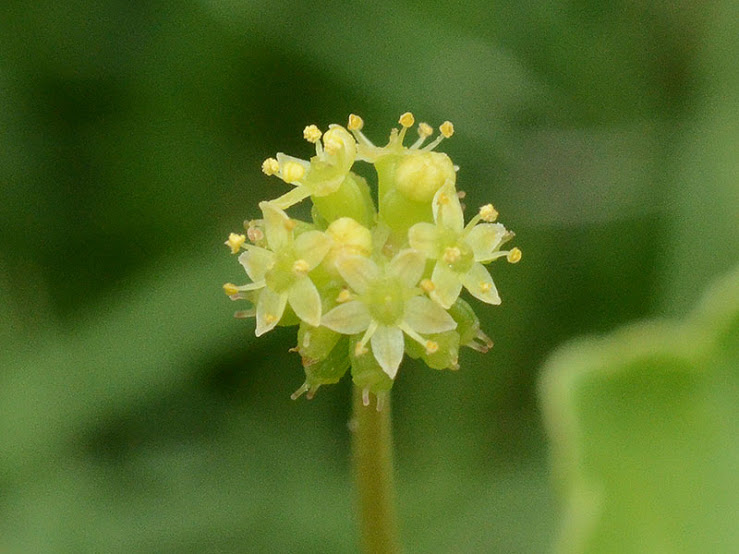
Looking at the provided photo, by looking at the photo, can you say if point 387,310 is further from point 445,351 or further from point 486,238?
point 486,238

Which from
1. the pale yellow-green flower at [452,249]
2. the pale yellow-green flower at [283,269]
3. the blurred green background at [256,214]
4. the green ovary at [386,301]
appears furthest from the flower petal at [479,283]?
the blurred green background at [256,214]

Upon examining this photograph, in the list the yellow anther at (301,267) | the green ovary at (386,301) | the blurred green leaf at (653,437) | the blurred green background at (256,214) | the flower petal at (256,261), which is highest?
the blurred green background at (256,214)

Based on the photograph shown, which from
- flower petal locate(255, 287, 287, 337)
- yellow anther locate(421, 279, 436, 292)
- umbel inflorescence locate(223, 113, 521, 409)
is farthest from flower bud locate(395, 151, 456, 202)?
flower petal locate(255, 287, 287, 337)

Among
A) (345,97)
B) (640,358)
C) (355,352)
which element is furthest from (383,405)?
(345,97)

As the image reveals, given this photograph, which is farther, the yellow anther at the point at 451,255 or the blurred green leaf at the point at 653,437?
the yellow anther at the point at 451,255

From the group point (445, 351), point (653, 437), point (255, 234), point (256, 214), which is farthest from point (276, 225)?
point (256, 214)

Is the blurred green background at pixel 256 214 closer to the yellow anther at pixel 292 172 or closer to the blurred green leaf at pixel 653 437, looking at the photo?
the blurred green leaf at pixel 653 437
